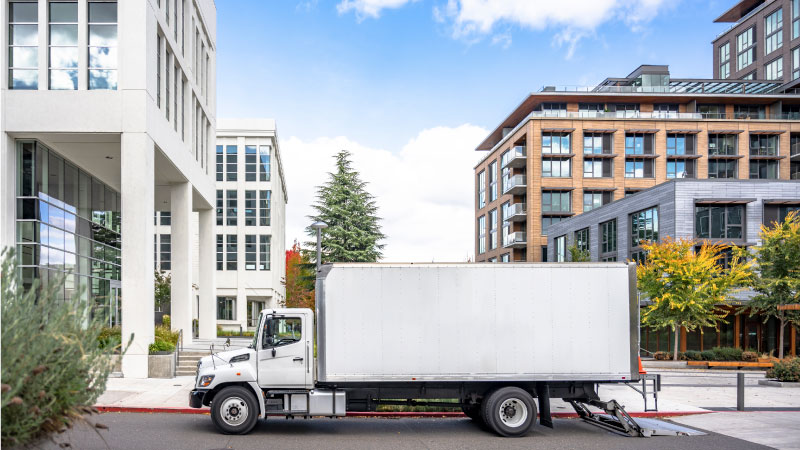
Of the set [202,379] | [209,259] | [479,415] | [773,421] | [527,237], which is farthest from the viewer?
[527,237]

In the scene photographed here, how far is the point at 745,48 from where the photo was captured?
8944 cm

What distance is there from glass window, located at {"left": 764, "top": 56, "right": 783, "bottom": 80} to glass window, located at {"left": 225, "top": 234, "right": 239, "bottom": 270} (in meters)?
63.3

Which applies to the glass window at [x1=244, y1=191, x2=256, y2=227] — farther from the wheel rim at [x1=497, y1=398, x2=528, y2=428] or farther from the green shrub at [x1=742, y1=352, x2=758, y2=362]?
the wheel rim at [x1=497, y1=398, x2=528, y2=428]

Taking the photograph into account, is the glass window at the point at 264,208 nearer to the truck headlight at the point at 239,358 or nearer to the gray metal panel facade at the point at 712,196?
the gray metal panel facade at the point at 712,196

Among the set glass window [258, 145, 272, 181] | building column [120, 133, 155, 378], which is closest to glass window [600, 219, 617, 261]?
glass window [258, 145, 272, 181]

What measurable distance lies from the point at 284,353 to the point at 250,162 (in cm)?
5546

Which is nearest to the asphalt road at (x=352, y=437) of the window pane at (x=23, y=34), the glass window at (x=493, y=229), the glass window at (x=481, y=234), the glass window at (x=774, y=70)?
the window pane at (x=23, y=34)

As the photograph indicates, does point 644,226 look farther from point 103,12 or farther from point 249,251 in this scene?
point 249,251

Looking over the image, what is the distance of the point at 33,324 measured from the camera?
678cm

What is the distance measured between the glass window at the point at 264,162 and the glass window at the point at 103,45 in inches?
1692

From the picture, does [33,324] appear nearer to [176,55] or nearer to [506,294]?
[506,294]

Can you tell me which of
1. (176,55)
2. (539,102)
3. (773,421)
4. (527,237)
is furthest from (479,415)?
(539,102)

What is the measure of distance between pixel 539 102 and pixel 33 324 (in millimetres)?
69536

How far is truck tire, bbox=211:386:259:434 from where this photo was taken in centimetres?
1301
